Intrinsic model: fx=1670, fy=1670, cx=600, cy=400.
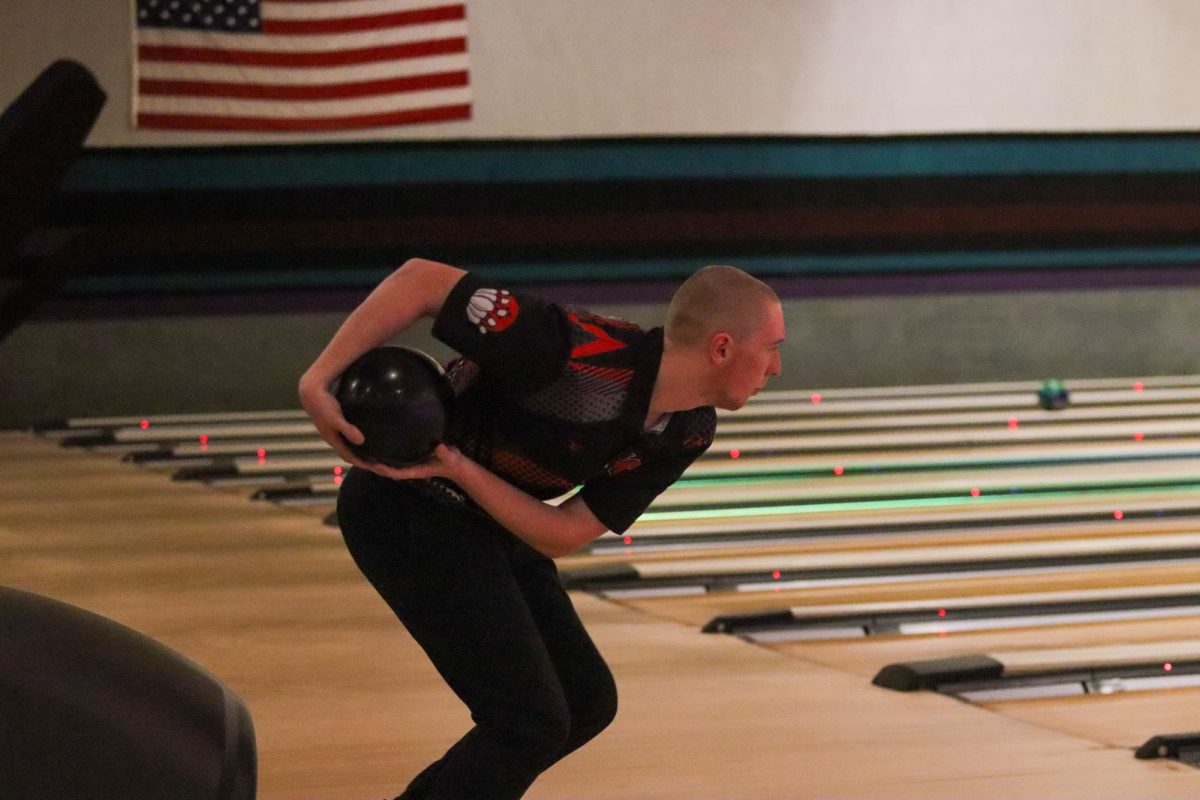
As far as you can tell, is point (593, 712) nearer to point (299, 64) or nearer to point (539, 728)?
point (539, 728)

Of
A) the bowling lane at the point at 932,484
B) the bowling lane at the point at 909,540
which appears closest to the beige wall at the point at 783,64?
the bowling lane at the point at 932,484

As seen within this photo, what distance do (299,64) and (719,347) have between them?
21.8 feet

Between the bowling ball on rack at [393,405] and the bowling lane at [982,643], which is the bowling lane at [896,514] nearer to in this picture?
the bowling lane at [982,643]

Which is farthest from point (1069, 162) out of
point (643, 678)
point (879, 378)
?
point (643, 678)

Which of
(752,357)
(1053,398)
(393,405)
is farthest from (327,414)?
(1053,398)

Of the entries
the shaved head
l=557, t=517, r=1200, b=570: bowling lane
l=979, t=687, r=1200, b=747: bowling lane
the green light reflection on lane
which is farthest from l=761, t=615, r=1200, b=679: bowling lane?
the green light reflection on lane

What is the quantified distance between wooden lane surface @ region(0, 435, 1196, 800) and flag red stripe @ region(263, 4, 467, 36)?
13.3 ft

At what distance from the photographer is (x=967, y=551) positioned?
462 centimetres

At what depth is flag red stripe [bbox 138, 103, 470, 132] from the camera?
8320mm

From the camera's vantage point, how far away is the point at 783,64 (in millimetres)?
8930

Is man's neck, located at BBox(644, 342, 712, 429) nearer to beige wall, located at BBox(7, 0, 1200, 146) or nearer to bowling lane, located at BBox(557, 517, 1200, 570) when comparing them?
bowling lane, located at BBox(557, 517, 1200, 570)

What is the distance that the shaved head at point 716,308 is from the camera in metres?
2.12

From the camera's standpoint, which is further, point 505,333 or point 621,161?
point 621,161

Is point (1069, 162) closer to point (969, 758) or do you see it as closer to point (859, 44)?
point (859, 44)
